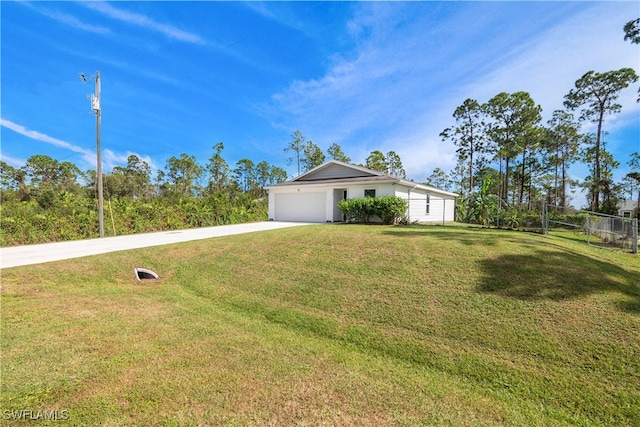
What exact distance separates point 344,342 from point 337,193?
13229 millimetres

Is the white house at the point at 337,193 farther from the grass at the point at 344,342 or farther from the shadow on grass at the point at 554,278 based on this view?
the shadow on grass at the point at 554,278

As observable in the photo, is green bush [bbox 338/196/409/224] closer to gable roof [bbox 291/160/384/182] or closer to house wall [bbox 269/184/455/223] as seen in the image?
house wall [bbox 269/184/455/223]

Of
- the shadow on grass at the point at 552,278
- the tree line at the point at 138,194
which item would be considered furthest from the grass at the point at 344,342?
the tree line at the point at 138,194

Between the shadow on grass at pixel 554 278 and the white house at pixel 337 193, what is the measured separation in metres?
9.16

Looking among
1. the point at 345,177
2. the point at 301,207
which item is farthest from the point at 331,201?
the point at 301,207

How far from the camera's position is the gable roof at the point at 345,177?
1473 centimetres

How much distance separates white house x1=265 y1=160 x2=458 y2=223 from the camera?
14.9 m

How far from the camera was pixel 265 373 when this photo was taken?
2963 mm

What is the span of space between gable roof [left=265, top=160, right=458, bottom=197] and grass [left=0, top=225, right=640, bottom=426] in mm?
8716

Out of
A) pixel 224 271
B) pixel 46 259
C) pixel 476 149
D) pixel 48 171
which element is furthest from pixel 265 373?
pixel 48 171

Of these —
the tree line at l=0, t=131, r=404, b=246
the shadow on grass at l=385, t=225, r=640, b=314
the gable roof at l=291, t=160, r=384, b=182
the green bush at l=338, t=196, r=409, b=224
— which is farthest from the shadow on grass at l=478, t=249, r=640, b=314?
the tree line at l=0, t=131, r=404, b=246

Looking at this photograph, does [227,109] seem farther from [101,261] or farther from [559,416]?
[559,416]

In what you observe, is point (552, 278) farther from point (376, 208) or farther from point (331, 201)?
point (331, 201)

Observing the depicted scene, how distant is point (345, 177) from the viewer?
17.3m
